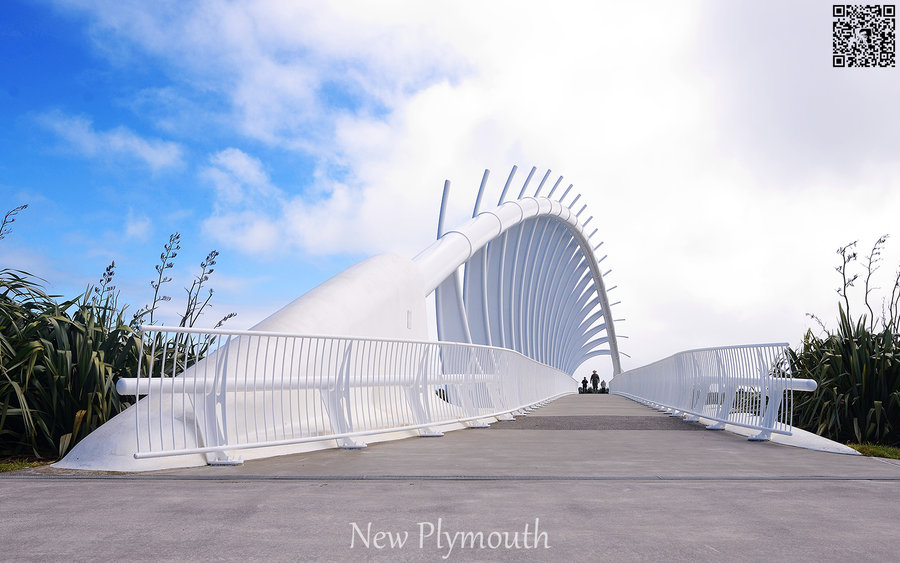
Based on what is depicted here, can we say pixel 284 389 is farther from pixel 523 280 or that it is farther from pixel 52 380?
pixel 523 280

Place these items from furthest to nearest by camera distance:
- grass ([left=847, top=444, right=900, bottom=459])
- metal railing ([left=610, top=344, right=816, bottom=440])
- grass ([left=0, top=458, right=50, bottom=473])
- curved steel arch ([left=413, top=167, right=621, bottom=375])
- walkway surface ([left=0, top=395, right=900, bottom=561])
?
curved steel arch ([left=413, top=167, right=621, bottom=375])
metal railing ([left=610, top=344, right=816, bottom=440])
grass ([left=847, top=444, right=900, bottom=459])
grass ([left=0, top=458, right=50, bottom=473])
walkway surface ([left=0, top=395, right=900, bottom=561])

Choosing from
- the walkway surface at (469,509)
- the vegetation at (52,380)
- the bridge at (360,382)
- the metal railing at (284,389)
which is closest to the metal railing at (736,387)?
the bridge at (360,382)

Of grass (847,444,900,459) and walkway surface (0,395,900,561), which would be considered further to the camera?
grass (847,444,900,459)

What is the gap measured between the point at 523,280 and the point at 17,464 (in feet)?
105

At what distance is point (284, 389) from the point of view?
8203 mm

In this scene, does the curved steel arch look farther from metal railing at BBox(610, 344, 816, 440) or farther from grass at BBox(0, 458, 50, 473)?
grass at BBox(0, 458, 50, 473)

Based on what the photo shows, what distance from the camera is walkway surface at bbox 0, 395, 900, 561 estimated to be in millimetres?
3596

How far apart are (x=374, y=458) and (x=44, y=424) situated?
338 cm

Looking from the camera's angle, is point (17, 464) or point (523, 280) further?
point (523, 280)

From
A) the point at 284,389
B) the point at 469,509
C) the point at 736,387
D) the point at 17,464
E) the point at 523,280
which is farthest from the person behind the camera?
the point at 523,280

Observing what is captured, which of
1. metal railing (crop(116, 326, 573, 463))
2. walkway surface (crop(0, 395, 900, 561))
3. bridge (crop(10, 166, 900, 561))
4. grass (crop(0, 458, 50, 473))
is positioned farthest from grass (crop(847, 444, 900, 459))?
grass (crop(0, 458, 50, 473))

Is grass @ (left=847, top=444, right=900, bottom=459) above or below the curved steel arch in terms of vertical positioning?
below

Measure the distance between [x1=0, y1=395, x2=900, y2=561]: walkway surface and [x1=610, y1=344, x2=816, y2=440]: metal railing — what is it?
6.87 feet

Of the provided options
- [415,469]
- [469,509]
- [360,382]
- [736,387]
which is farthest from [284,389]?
[736,387]
